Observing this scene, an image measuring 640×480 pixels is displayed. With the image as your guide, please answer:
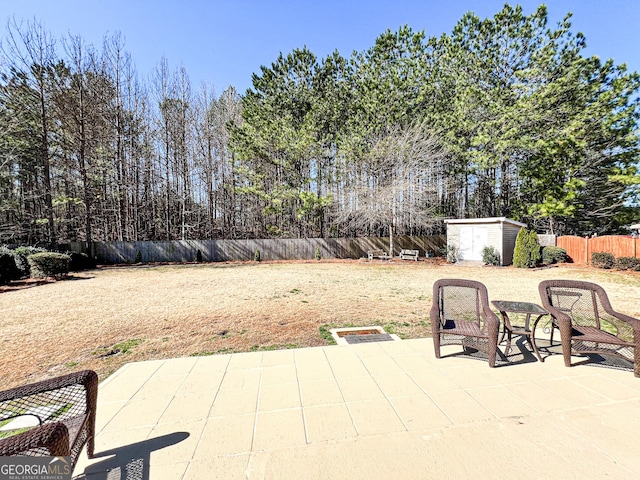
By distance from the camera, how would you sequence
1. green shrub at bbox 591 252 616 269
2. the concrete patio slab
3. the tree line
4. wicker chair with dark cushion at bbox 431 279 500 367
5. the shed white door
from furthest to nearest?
1. the tree line
2. the shed white door
3. green shrub at bbox 591 252 616 269
4. wicker chair with dark cushion at bbox 431 279 500 367
5. the concrete patio slab

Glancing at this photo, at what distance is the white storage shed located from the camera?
45.0 ft

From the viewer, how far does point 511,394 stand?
2428mm

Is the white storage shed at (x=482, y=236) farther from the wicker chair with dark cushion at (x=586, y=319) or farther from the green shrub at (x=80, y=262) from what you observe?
the green shrub at (x=80, y=262)

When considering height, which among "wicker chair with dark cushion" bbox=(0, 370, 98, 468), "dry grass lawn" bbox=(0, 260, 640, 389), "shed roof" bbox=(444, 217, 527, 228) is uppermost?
"shed roof" bbox=(444, 217, 527, 228)

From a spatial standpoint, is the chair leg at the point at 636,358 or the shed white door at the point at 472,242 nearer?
the chair leg at the point at 636,358

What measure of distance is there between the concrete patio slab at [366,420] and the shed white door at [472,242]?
12484 millimetres

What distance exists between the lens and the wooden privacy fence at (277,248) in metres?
16.7

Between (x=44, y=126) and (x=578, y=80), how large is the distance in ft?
88.3

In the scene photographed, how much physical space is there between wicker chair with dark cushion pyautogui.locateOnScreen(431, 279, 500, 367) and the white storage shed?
12290 mm

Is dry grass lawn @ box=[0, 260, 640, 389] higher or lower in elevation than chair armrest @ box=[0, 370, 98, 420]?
lower

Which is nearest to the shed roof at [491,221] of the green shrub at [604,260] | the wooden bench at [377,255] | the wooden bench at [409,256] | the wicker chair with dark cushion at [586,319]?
the wooden bench at [409,256]

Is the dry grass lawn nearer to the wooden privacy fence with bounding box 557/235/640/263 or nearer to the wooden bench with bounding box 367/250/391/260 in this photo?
the wooden privacy fence with bounding box 557/235/640/263

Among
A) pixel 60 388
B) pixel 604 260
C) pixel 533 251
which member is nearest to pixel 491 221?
pixel 533 251

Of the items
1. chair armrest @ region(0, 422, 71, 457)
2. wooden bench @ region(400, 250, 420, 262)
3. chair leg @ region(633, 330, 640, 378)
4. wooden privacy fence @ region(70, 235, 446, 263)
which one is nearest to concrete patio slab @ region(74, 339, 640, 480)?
chair leg @ region(633, 330, 640, 378)
